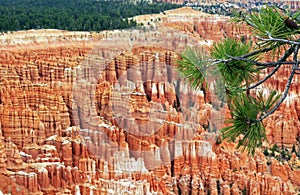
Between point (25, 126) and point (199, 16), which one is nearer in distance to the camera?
point (25, 126)

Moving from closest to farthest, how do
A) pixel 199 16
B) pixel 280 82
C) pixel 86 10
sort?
pixel 280 82 → pixel 86 10 → pixel 199 16

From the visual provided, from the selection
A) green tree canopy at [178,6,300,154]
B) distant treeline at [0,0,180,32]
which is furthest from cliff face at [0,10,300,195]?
green tree canopy at [178,6,300,154]

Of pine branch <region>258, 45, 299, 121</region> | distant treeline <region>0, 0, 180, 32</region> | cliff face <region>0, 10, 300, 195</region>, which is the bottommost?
cliff face <region>0, 10, 300, 195</region>

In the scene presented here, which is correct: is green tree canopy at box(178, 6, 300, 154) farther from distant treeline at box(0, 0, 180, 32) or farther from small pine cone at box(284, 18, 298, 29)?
distant treeline at box(0, 0, 180, 32)

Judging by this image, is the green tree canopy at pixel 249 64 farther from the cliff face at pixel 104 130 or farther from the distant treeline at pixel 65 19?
the distant treeline at pixel 65 19

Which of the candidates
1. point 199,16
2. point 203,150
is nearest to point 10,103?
point 203,150

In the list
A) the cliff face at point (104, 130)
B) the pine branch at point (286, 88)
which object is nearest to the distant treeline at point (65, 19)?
the cliff face at point (104, 130)

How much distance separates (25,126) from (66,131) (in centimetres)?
100

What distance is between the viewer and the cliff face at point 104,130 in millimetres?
10984

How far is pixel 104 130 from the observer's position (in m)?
11.4

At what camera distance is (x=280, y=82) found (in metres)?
16.6

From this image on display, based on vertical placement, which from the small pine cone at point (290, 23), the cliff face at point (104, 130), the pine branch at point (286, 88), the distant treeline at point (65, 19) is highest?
the distant treeline at point (65, 19)

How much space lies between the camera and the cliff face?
36.0 feet

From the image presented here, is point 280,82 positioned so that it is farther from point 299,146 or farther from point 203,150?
point 203,150
